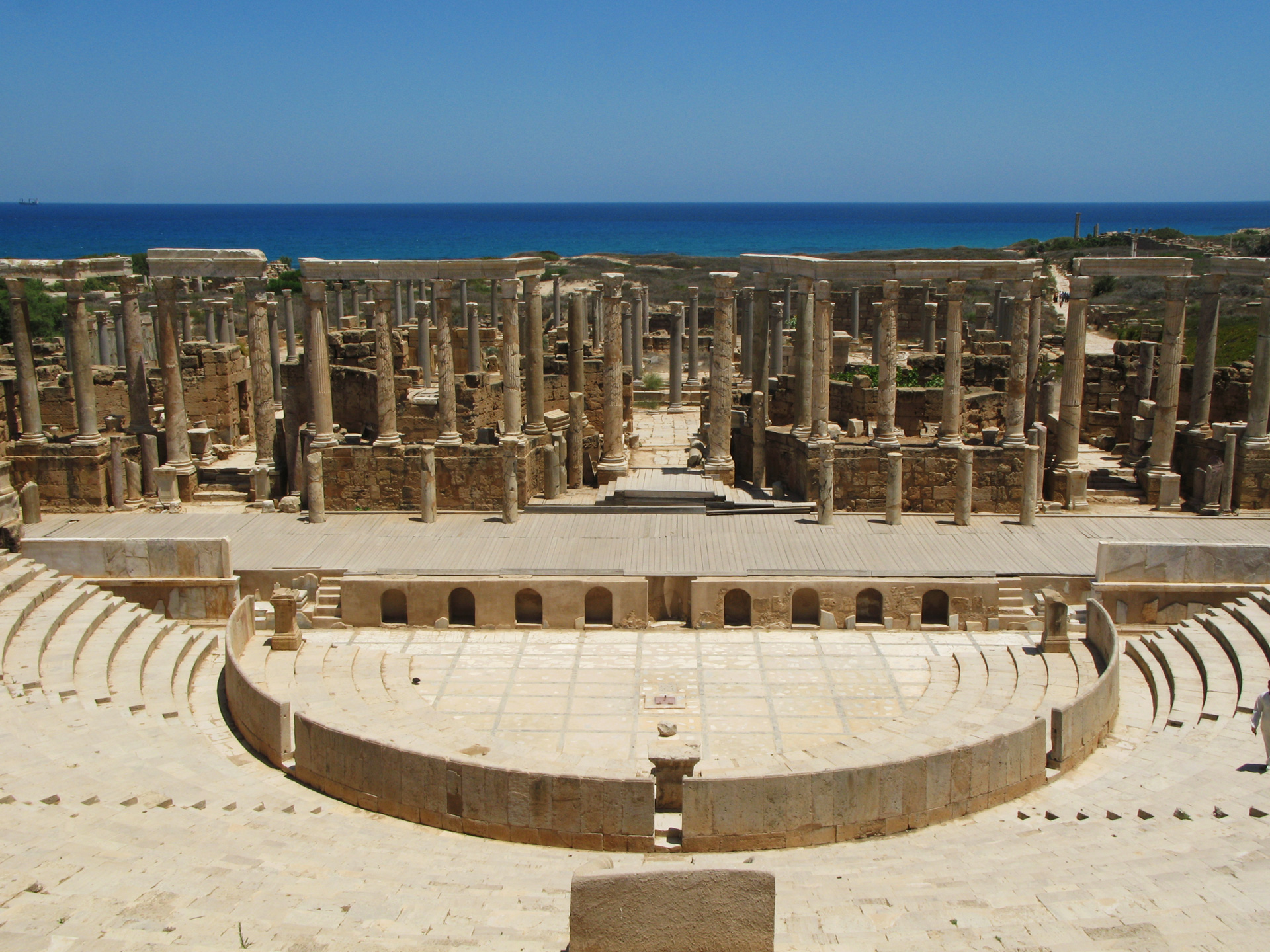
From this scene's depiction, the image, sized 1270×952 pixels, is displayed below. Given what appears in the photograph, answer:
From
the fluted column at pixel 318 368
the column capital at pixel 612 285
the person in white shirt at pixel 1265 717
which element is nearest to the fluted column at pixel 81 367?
the fluted column at pixel 318 368

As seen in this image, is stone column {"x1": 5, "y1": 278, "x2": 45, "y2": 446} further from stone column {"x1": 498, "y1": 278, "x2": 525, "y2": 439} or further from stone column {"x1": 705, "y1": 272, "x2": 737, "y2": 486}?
stone column {"x1": 705, "y1": 272, "x2": 737, "y2": 486}

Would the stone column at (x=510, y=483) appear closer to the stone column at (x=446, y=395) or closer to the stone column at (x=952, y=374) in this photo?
the stone column at (x=446, y=395)

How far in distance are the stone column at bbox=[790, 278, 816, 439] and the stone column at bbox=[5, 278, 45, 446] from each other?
1571 cm

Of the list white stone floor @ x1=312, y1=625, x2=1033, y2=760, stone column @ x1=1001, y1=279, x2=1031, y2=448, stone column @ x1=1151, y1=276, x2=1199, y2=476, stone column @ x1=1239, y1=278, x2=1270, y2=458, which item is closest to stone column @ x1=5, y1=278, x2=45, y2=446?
white stone floor @ x1=312, y1=625, x2=1033, y2=760

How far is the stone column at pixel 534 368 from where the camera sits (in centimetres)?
2569

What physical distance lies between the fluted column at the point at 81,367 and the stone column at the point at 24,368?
31.0 inches

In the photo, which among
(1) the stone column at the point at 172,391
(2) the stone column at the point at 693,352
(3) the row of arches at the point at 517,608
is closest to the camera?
(3) the row of arches at the point at 517,608

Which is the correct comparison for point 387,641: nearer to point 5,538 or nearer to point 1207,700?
point 5,538

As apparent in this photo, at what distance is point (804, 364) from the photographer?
1011 inches

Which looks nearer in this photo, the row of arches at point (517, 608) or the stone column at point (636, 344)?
the row of arches at point (517, 608)

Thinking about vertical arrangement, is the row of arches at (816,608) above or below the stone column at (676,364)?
below

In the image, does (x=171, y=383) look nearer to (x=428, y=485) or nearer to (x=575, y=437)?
(x=428, y=485)

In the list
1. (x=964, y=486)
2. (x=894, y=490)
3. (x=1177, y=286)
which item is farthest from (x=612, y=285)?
(x=1177, y=286)

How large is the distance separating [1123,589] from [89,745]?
15.4 metres
